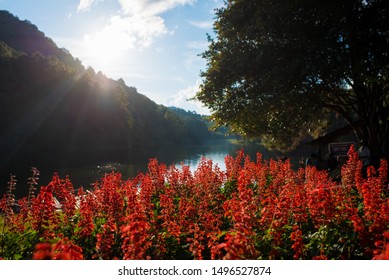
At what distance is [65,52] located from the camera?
643 feet

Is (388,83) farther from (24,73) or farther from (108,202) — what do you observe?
(24,73)

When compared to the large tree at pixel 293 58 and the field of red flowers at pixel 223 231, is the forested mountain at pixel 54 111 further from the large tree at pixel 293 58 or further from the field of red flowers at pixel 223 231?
the field of red flowers at pixel 223 231

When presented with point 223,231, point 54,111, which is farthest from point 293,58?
point 54,111

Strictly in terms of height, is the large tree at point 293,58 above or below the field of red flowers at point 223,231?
above

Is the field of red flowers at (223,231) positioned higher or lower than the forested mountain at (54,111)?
lower

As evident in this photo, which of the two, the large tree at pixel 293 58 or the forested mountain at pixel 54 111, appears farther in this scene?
the forested mountain at pixel 54 111

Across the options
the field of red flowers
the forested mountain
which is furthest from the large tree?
the forested mountain

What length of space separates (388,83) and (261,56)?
909 cm

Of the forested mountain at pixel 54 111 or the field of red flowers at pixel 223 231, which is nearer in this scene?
the field of red flowers at pixel 223 231

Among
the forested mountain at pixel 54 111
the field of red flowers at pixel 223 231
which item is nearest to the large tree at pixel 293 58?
the field of red flowers at pixel 223 231

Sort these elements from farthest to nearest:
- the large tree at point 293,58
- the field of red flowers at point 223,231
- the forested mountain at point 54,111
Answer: the forested mountain at point 54,111 < the large tree at point 293,58 < the field of red flowers at point 223,231

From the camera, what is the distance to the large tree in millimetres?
17281

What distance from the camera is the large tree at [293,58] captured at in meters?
17.3

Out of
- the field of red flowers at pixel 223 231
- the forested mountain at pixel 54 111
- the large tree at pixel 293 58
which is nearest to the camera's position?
the field of red flowers at pixel 223 231
